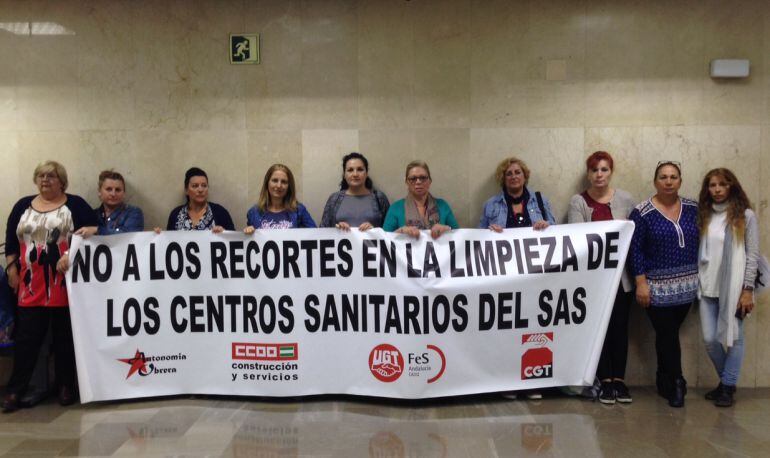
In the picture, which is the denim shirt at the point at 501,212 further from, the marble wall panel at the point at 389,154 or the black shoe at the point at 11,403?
the black shoe at the point at 11,403

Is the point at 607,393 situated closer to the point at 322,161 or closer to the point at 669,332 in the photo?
the point at 669,332

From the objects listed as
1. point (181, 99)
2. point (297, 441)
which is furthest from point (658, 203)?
point (181, 99)

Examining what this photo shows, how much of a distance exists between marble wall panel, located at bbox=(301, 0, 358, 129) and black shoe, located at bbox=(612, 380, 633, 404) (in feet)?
9.56

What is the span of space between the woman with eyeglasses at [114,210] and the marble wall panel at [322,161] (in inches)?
52.5

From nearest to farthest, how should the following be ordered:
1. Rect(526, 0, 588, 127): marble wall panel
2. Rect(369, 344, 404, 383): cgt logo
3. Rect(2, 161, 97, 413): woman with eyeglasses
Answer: Rect(369, 344, 404, 383): cgt logo < Rect(2, 161, 97, 413): woman with eyeglasses < Rect(526, 0, 588, 127): marble wall panel

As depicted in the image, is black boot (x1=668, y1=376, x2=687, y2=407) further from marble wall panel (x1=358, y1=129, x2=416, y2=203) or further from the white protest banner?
marble wall panel (x1=358, y1=129, x2=416, y2=203)

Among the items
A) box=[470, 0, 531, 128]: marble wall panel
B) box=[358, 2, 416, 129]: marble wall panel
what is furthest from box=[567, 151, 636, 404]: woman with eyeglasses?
box=[358, 2, 416, 129]: marble wall panel

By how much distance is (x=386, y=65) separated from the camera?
15.5 feet

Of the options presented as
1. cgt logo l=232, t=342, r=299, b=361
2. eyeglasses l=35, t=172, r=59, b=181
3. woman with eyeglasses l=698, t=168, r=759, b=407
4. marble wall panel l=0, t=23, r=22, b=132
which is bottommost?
cgt logo l=232, t=342, r=299, b=361

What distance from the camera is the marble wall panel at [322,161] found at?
476 cm

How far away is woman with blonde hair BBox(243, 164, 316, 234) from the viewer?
13.9ft

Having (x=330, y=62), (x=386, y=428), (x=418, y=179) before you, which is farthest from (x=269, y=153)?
(x=386, y=428)

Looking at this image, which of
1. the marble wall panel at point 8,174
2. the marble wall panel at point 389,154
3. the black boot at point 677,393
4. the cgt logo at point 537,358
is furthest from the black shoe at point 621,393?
the marble wall panel at point 8,174

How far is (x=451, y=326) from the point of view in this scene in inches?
156
